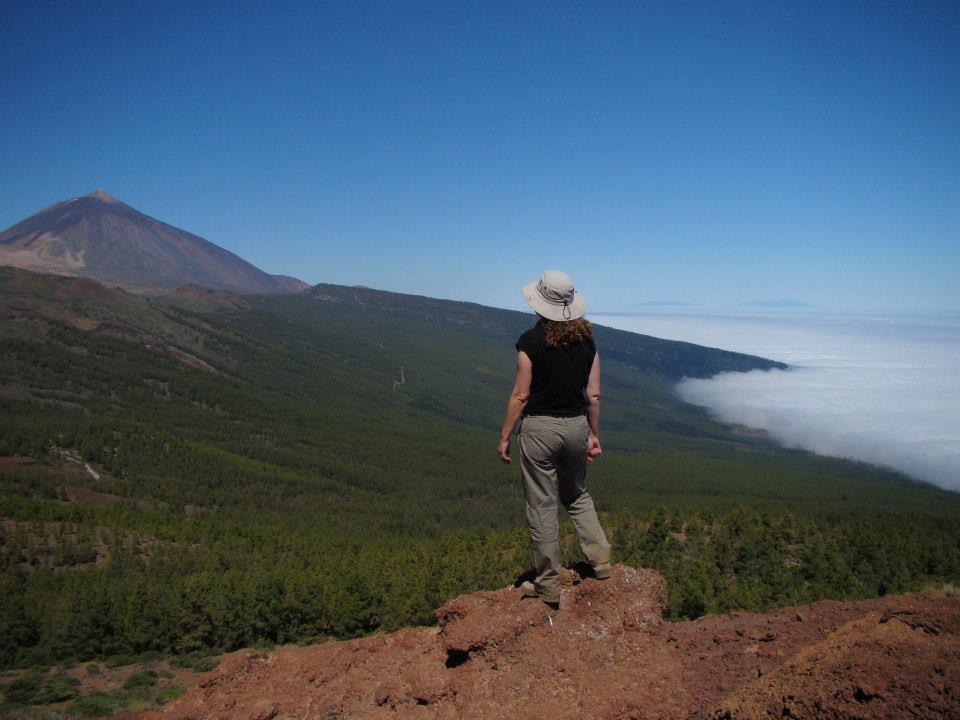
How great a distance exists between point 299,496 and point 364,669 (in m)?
60.6

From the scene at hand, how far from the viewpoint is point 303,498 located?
62875 mm

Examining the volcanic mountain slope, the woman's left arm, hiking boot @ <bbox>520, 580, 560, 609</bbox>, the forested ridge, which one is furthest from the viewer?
the forested ridge

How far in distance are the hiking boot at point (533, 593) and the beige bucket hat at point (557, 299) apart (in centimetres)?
294

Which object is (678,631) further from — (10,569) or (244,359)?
(244,359)

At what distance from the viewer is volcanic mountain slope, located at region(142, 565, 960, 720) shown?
412 centimetres

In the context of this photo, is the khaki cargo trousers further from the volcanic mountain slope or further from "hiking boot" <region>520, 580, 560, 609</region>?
the volcanic mountain slope

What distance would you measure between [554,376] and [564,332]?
1.52 feet

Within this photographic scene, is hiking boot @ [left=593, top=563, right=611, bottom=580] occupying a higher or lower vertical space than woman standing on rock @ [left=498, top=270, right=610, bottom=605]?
lower

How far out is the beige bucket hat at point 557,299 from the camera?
626cm

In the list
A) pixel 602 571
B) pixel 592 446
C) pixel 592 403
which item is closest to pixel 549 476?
pixel 592 446

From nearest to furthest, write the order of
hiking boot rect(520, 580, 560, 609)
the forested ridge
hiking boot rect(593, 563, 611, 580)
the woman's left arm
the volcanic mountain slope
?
the volcanic mountain slope
the woman's left arm
hiking boot rect(520, 580, 560, 609)
hiking boot rect(593, 563, 611, 580)
the forested ridge

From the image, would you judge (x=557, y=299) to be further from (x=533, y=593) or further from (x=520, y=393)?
(x=533, y=593)

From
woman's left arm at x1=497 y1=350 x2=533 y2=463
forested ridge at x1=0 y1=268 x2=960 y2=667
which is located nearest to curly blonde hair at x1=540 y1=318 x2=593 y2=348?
woman's left arm at x1=497 y1=350 x2=533 y2=463

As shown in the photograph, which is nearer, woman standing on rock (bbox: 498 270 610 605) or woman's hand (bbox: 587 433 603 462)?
woman standing on rock (bbox: 498 270 610 605)
